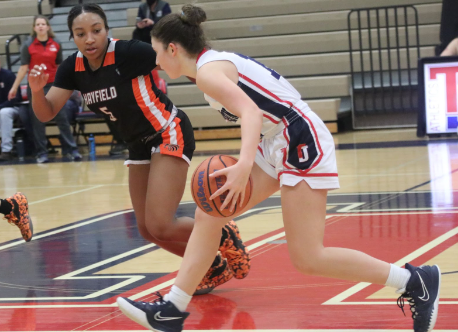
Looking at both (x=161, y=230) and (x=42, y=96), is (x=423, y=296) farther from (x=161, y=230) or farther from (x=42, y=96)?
(x=42, y=96)

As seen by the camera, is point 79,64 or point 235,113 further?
point 79,64

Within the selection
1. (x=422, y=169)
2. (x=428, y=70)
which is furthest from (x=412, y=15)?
(x=422, y=169)

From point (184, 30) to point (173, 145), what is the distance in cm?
97

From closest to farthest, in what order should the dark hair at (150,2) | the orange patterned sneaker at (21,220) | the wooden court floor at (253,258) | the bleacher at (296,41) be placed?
the wooden court floor at (253,258)
the orange patterned sneaker at (21,220)
the dark hair at (150,2)
the bleacher at (296,41)

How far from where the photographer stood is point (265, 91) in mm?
2889

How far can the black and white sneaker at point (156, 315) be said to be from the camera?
9.25 feet

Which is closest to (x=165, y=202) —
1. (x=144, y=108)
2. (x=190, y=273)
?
(x=144, y=108)

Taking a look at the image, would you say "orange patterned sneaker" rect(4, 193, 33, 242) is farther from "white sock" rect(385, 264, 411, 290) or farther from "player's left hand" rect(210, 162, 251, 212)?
"white sock" rect(385, 264, 411, 290)

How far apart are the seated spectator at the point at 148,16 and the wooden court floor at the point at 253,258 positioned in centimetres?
310

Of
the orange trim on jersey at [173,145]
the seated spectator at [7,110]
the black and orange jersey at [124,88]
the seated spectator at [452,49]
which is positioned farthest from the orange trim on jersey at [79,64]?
the seated spectator at [7,110]

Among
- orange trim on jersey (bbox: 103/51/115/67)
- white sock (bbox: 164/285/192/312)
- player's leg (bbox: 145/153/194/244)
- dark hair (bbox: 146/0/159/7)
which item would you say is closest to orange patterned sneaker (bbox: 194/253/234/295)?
player's leg (bbox: 145/153/194/244)

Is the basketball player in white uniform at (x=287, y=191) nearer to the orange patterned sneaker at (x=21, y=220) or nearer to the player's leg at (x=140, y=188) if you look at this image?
the player's leg at (x=140, y=188)

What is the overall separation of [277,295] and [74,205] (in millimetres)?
3726

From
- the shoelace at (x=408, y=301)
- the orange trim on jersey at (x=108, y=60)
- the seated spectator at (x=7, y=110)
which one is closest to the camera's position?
the shoelace at (x=408, y=301)
